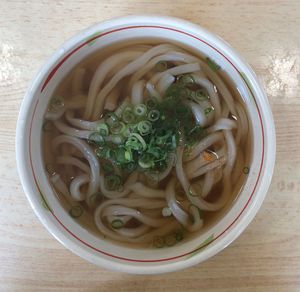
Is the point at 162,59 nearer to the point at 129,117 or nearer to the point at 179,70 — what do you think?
the point at 179,70

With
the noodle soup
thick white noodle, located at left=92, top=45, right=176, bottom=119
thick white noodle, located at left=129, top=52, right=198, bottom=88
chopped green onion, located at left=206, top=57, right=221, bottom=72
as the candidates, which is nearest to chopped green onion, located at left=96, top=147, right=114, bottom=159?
the noodle soup

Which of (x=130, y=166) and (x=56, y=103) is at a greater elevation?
(x=56, y=103)

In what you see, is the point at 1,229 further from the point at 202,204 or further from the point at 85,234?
the point at 202,204

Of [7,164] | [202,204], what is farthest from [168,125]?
[7,164]

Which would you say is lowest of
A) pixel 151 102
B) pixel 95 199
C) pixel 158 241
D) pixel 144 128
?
pixel 158 241

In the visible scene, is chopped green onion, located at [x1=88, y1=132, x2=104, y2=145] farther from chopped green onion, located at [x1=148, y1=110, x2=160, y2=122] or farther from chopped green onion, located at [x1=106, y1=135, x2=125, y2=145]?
chopped green onion, located at [x1=148, y1=110, x2=160, y2=122]

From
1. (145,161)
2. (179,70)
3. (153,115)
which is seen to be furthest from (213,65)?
(145,161)
